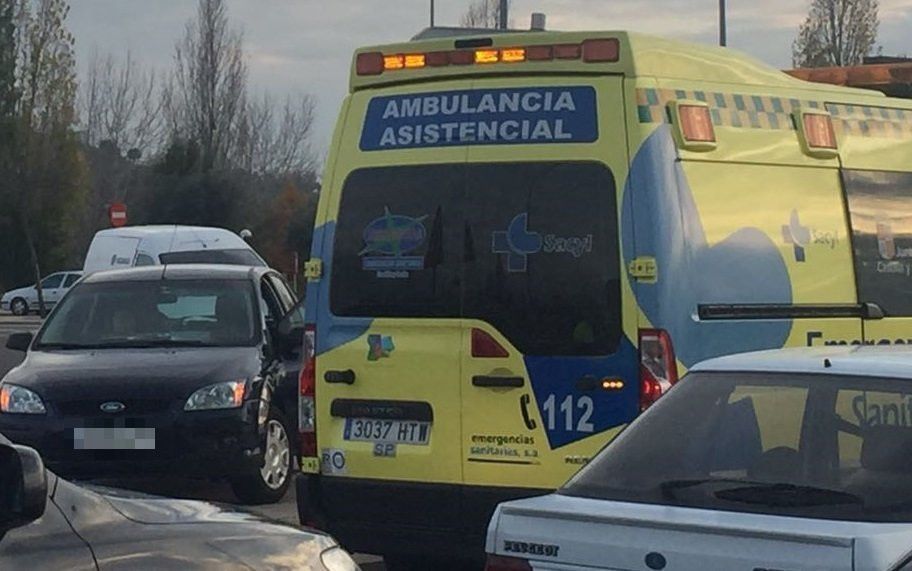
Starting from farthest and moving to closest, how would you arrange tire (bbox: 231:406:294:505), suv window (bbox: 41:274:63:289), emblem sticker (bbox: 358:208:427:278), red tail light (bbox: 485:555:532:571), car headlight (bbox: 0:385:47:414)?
suv window (bbox: 41:274:63:289), tire (bbox: 231:406:294:505), car headlight (bbox: 0:385:47:414), emblem sticker (bbox: 358:208:427:278), red tail light (bbox: 485:555:532:571)

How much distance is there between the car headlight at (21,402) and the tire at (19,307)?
44801 mm

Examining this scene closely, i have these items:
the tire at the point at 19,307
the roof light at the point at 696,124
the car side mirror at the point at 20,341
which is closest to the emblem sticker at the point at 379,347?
the roof light at the point at 696,124

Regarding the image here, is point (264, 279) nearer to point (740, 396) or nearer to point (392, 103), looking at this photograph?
point (392, 103)

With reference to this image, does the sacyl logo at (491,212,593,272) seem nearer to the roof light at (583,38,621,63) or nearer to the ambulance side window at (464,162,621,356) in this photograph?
the ambulance side window at (464,162,621,356)

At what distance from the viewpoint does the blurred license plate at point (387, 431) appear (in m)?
7.78

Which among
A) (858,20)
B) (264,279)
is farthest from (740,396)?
(858,20)

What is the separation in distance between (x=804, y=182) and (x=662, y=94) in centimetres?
118

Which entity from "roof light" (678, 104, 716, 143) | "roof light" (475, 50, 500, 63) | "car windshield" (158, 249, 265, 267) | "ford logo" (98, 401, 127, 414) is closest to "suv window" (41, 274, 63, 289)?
"car windshield" (158, 249, 265, 267)

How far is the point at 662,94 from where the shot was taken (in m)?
7.51

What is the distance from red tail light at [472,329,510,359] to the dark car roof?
524cm

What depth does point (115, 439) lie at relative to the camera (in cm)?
1094

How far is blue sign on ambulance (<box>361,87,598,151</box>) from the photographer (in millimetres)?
7496

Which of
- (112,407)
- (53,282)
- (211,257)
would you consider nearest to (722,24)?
(211,257)

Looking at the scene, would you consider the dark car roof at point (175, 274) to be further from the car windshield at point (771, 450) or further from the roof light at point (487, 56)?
the car windshield at point (771, 450)
